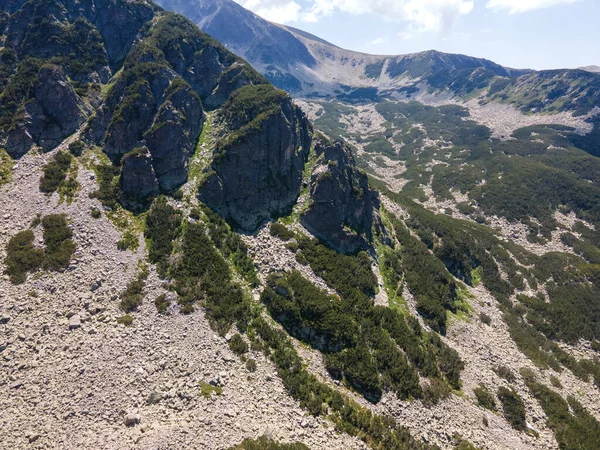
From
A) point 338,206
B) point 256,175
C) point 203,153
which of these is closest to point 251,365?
point 338,206

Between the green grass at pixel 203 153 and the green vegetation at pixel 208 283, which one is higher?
the green grass at pixel 203 153

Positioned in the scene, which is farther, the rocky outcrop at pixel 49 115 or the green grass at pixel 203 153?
the green grass at pixel 203 153

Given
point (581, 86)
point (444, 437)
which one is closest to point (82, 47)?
point (444, 437)

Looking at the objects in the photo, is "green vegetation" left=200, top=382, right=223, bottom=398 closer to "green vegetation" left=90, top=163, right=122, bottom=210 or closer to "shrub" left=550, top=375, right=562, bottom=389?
"green vegetation" left=90, top=163, right=122, bottom=210

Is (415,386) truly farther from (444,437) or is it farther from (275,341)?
(275,341)

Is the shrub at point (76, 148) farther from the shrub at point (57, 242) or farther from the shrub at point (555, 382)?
the shrub at point (555, 382)

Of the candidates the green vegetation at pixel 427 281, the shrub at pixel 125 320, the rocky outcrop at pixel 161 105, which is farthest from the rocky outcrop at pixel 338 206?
the shrub at pixel 125 320

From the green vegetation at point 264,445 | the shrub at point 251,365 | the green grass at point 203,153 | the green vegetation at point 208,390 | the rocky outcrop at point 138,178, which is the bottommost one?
the green vegetation at point 208,390
